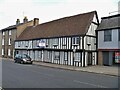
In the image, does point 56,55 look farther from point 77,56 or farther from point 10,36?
point 10,36

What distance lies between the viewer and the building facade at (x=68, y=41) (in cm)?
2762

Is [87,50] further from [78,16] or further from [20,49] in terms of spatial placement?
[20,49]

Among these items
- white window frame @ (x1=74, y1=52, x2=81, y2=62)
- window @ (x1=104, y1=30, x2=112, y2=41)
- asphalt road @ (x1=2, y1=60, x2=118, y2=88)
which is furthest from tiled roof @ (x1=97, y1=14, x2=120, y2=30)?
asphalt road @ (x1=2, y1=60, x2=118, y2=88)

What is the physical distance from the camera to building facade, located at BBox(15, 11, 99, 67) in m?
27.6

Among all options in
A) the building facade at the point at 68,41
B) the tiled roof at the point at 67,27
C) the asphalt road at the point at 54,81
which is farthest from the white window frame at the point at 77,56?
the asphalt road at the point at 54,81

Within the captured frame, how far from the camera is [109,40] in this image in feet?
90.3

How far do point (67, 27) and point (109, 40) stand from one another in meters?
7.55

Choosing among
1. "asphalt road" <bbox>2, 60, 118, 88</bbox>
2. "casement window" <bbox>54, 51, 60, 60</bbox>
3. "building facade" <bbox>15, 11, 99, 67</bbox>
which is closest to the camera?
"asphalt road" <bbox>2, 60, 118, 88</bbox>

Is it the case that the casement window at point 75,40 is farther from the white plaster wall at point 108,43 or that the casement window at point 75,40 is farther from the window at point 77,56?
the white plaster wall at point 108,43

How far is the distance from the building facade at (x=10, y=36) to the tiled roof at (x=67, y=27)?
853cm

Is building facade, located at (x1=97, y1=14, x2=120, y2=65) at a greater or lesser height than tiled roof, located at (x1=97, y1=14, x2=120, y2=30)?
lesser

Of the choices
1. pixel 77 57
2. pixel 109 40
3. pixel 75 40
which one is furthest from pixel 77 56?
pixel 109 40

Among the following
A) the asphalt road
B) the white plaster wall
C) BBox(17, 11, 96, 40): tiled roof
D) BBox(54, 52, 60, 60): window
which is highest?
BBox(17, 11, 96, 40): tiled roof

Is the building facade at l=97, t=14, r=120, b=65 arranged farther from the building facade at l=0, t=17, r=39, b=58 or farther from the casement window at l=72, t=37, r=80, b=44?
the building facade at l=0, t=17, r=39, b=58
